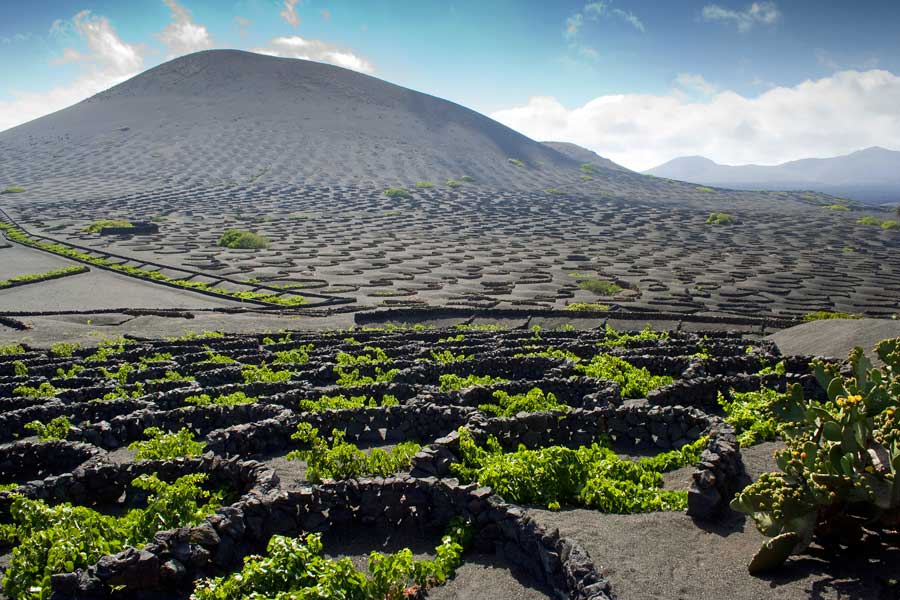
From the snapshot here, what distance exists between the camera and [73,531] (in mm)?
10883

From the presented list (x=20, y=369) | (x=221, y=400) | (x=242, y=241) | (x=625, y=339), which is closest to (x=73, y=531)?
(x=221, y=400)

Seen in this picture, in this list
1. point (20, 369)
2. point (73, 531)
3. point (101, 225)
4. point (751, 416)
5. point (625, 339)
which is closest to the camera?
point (73, 531)

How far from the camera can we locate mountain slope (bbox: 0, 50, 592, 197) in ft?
452

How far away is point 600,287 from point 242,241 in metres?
39.0

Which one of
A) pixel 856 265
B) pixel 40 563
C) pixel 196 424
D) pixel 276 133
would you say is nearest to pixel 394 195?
pixel 276 133

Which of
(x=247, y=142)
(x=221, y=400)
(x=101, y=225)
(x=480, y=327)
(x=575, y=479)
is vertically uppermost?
(x=247, y=142)

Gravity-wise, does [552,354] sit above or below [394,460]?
below

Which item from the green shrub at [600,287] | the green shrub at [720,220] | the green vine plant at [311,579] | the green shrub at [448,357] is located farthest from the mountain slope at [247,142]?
the green vine plant at [311,579]

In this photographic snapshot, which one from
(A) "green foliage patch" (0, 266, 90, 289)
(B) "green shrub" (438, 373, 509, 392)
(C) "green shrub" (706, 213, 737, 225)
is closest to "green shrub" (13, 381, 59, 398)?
(B) "green shrub" (438, 373, 509, 392)

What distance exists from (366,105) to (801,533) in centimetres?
19526

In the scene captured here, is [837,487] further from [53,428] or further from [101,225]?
[101,225]

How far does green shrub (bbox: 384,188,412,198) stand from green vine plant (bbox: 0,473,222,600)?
109m

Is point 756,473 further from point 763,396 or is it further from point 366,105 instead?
point 366,105

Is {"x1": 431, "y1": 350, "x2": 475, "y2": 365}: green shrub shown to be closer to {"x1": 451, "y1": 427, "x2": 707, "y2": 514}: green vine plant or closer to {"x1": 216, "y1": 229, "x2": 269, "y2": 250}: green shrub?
{"x1": 451, "y1": 427, "x2": 707, "y2": 514}: green vine plant
